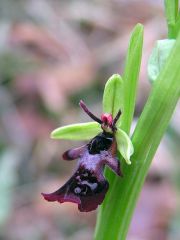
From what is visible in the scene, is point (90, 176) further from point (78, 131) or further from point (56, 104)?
point (56, 104)

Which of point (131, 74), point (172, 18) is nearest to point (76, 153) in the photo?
point (131, 74)

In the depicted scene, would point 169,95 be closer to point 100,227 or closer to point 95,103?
point 100,227

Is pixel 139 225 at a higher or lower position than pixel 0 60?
lower

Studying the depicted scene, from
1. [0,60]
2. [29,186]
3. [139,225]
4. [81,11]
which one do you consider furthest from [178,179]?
[81,11]

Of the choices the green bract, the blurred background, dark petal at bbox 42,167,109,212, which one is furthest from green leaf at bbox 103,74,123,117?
the blurred background

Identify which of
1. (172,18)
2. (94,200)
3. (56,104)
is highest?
(172,18)

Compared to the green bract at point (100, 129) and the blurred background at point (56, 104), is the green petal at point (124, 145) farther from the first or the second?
the blurred background at point (56, 104)
